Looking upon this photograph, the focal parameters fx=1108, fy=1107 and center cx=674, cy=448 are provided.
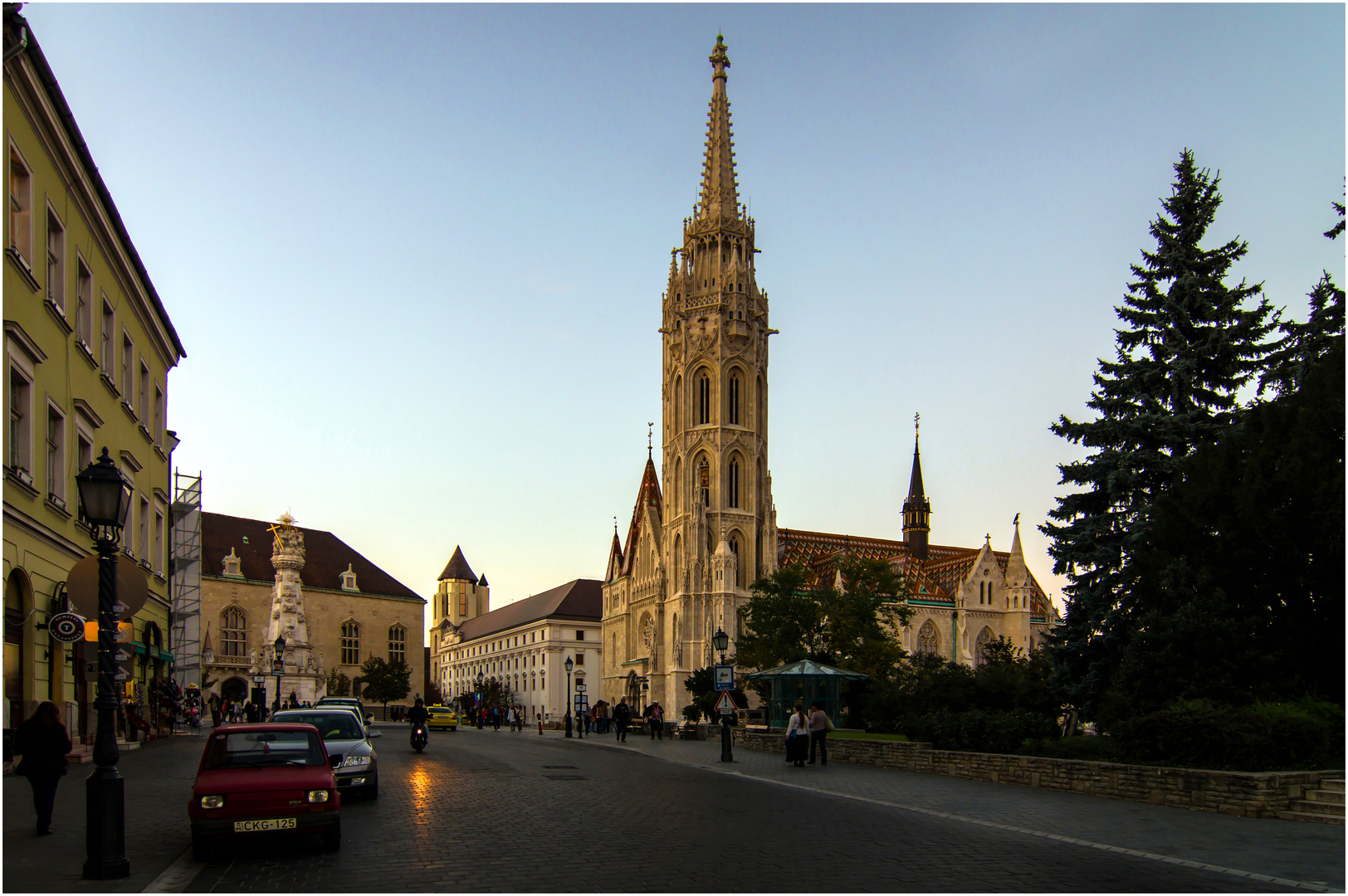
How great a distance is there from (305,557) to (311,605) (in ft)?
17.6

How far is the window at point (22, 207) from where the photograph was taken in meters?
18.2

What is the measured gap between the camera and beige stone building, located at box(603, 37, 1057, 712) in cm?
8888

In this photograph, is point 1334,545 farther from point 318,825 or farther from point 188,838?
point 188,838

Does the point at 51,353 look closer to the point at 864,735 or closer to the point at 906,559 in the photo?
the point at 864,735

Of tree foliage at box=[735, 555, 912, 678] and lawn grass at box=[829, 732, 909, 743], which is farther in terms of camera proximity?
tree foliage at box=[735, 555, 912, 678]

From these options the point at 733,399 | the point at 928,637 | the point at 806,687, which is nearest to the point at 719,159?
the point at 733,399

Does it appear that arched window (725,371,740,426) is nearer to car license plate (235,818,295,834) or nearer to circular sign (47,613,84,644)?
circular sign (47,613,84,644)

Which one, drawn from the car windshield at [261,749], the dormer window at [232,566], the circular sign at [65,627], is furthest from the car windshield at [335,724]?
the dormer window at [232,566]

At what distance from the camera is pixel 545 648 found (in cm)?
11962

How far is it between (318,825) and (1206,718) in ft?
40.3

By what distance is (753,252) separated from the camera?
3880 inches

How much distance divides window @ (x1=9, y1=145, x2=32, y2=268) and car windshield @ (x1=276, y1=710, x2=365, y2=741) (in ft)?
29.2

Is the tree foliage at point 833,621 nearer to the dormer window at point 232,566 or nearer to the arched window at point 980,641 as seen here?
the arched window at point 980,641

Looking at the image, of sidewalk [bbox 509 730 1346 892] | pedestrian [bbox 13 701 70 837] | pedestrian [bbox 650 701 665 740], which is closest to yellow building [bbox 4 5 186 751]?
pedestrian [bbox 13 701 70 837]
